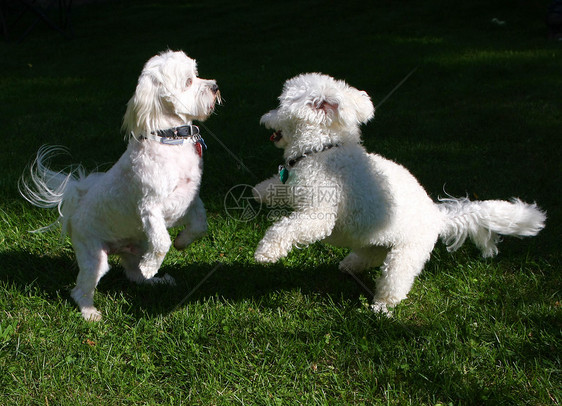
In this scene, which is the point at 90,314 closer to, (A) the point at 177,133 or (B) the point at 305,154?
(A) the point at 177,133

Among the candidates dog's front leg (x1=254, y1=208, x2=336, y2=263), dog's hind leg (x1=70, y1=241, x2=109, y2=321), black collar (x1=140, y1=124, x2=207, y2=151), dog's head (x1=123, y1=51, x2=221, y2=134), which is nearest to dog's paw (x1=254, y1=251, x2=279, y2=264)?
dog's front leg (x1=254, y1=208, x2=336, y2=263)

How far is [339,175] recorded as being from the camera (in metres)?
3.11

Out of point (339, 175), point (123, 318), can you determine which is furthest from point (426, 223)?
point (123, 318)

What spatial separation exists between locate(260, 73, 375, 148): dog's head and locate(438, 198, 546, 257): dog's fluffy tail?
859 mm

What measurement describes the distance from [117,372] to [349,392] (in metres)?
1.29

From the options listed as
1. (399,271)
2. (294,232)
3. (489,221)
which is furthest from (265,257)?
(489,221)

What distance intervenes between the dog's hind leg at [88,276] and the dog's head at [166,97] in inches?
33.1

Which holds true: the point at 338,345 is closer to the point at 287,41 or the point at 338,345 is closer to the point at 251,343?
the point at 251,343

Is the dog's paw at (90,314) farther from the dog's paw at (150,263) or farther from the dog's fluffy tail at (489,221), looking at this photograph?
the dog's fluffy tail at (489,221)

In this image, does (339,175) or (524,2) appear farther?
(524,2)

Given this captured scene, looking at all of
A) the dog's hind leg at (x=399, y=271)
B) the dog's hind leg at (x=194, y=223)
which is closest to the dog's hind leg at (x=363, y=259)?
the dog's hind leg at (x=399, y=271)

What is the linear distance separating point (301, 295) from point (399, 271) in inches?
27.7

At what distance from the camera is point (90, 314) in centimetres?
339

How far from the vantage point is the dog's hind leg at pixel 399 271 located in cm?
319
